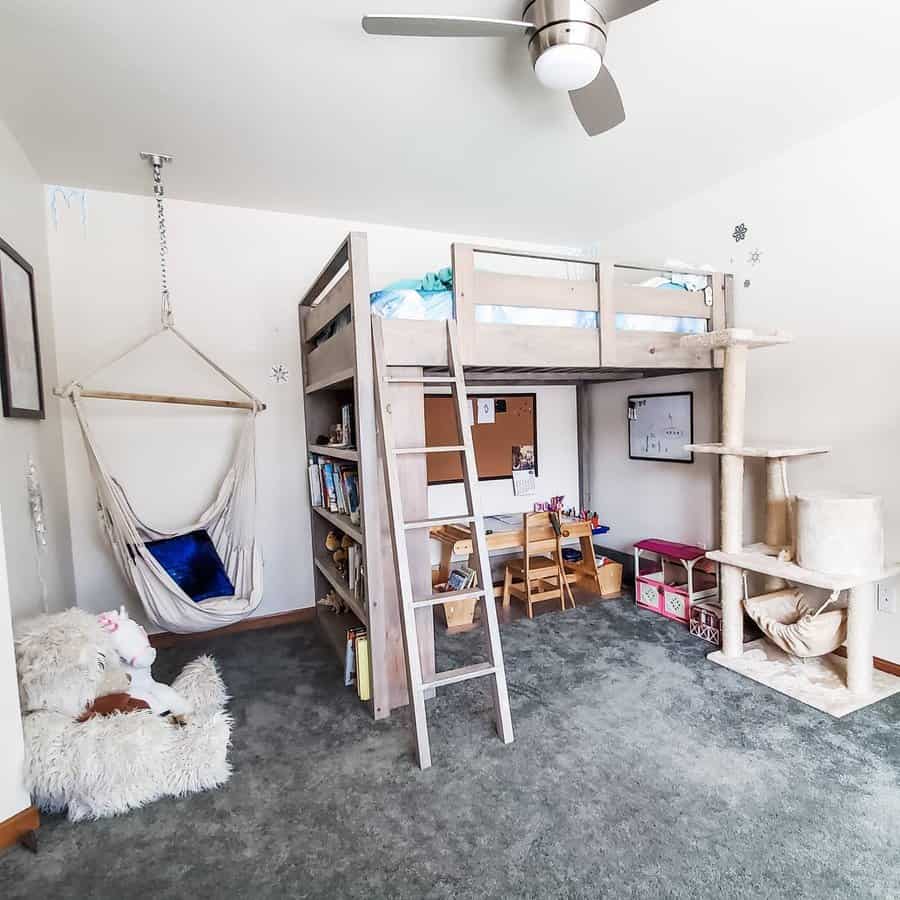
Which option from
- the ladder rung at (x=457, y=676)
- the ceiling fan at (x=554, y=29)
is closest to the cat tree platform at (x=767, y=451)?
the ladder rung at (x=457, y=676)

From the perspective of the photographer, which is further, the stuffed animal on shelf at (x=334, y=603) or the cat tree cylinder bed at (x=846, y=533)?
the stuffed animal on shelf at (x=334, y=603)

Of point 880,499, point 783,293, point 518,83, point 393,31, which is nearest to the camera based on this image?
point 393,31

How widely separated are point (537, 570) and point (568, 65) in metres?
2.69

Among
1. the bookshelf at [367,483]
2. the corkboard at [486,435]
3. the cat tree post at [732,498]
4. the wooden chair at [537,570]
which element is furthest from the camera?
the corkboard at [486,435]

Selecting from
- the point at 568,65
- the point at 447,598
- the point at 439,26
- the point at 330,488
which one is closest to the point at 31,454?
the point at 330,488

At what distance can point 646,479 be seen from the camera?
3.75 meters

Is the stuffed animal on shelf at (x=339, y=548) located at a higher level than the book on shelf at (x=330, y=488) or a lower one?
lower

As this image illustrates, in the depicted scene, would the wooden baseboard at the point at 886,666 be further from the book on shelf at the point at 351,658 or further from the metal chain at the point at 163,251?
the metal chain at the point at 163,251

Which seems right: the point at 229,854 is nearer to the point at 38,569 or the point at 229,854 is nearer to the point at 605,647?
the point at 38,569

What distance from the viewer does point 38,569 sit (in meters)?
2.23

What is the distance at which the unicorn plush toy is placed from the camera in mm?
2021

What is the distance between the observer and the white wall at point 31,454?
77.2 inches

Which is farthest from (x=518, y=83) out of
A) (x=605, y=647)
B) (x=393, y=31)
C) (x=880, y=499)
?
(x=605, y=647)

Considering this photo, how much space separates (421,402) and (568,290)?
891mm
